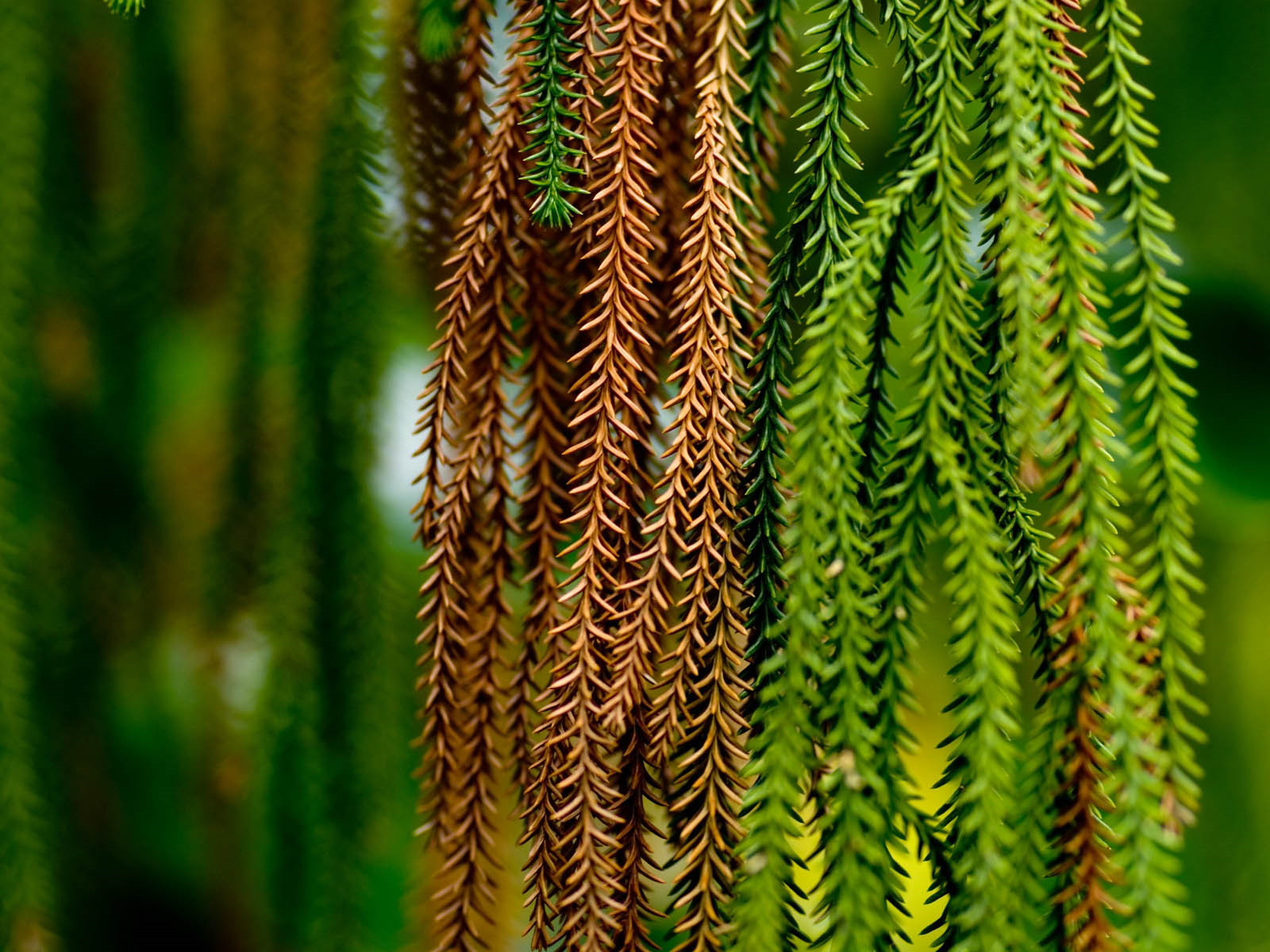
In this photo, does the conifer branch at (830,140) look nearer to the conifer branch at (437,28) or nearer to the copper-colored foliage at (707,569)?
the copper-colored foliage at (707,569)

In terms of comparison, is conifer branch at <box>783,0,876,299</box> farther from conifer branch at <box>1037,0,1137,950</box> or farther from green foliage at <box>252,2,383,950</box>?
green foliage at <box>252,2,383,950</box>

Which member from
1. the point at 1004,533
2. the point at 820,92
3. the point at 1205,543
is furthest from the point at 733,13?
the point at 1205,543

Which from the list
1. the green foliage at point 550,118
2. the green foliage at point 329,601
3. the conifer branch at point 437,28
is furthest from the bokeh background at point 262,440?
the green foliage at point 550,118

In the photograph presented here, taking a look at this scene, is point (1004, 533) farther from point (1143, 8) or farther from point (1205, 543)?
point (1143, 8)

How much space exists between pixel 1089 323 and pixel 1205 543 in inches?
33.5

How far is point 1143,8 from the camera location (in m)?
1.10

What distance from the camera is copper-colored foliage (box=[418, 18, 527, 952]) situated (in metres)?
0.53

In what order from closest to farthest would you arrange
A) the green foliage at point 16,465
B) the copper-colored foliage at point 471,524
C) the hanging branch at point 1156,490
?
1. the hanging branch at point 1156,490
2. the copper-colored foliage at point 471,524
3. the green foliage at point 16,465

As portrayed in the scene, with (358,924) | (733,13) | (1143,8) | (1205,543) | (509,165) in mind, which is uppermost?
(1143,8)

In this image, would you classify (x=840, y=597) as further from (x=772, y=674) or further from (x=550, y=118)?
(x=550, y=118)

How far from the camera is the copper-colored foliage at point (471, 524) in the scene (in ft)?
1.74

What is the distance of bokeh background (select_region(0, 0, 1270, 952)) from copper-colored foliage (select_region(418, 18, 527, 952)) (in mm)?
267

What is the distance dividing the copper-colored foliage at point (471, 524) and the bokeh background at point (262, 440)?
267mm

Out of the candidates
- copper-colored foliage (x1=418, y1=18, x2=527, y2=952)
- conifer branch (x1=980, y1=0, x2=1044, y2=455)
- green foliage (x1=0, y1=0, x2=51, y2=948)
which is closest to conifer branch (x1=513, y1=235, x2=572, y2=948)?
copper-colored foliage (x1=418, y1=18, x2=527, y2=952)
